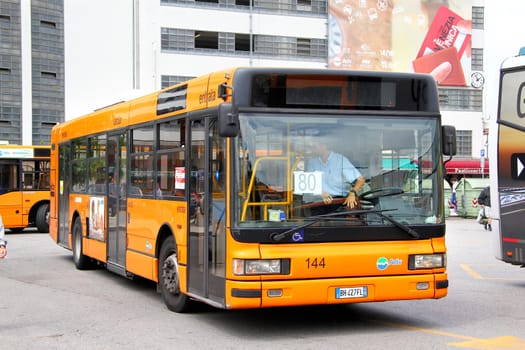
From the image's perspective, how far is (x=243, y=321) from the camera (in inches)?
376

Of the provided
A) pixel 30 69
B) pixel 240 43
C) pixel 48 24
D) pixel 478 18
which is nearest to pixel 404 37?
pixel 478 18

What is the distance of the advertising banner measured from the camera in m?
50.4

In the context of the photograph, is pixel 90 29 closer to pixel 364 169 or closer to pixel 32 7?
pixel 32 7

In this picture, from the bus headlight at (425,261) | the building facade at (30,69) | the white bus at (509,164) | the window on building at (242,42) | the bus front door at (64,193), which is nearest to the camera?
the bus headlight at (425,261)

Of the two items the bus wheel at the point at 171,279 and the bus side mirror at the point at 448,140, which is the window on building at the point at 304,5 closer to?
the bus wheel at the point at 171,279

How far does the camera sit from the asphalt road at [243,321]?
27.1ft

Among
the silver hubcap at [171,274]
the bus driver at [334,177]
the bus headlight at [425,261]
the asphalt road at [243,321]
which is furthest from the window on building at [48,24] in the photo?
the bus headlight at [425,261]

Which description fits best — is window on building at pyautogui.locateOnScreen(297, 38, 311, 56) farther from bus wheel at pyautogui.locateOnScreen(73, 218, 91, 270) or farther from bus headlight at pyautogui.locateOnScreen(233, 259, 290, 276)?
bus headlight at pyautogui.locateOnScreen(233, 259, 290, 276)

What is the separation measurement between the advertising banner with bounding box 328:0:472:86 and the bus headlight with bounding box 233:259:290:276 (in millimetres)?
42139

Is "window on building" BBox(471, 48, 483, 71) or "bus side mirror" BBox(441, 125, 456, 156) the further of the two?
"window on building" BBox(471, 48, 483, 71)

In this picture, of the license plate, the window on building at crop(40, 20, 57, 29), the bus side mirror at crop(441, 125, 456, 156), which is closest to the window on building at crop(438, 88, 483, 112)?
the window on building at crop(40, 20, 57, 29)

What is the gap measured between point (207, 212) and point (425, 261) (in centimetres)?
240

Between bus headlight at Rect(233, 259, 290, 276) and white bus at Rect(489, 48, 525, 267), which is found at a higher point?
white bus at Rect(489, 48, 525, 267)

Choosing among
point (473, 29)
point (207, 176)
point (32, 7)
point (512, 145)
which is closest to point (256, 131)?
point (207, 176)
